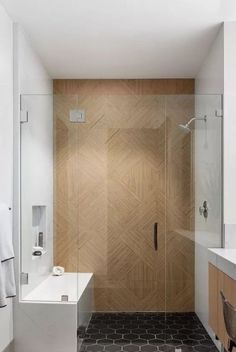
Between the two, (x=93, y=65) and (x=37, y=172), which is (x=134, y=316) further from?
(x=93, y=65)

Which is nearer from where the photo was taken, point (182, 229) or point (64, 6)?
point (64, 6)

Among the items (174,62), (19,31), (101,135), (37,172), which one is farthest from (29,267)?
(174,62)

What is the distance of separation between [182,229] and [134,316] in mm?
827

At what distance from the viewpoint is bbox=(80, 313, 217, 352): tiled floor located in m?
3.28

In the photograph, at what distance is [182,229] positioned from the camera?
3408 mm

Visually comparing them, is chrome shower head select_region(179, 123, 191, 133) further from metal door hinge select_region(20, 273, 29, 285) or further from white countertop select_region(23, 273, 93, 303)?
metal door hinge select_region(20, 273, 29, 285)

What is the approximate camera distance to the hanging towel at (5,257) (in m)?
2.63

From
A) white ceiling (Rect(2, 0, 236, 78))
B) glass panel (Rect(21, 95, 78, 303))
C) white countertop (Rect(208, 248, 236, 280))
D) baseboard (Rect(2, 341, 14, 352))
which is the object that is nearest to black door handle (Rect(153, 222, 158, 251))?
white countertop (Rect(208, 248, 236, 280))

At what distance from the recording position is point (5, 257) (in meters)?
2.66

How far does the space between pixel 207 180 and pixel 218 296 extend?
95cm

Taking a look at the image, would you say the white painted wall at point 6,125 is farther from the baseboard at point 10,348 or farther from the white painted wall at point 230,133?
the white painted wall at point 230,133

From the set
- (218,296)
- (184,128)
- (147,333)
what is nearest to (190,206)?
(184,128)

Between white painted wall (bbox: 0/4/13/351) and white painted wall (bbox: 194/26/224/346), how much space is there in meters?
1.53

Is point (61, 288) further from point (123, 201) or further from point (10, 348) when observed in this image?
point (123, 201)
